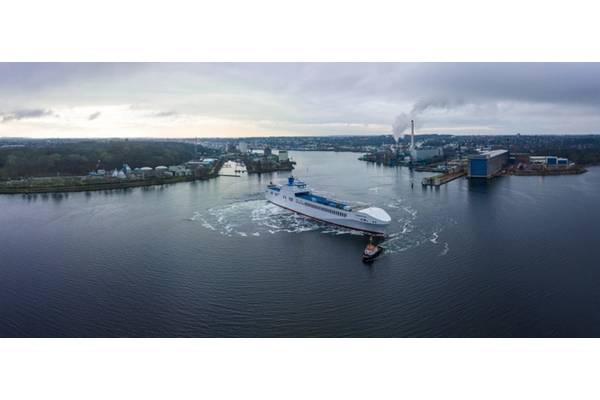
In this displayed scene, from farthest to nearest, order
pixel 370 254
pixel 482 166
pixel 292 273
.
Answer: pixel 482 166
pixel 370 254
pixel 292 273

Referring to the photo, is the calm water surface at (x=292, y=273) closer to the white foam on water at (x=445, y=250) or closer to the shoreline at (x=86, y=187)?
the white foam on water at (x=445, y=250)

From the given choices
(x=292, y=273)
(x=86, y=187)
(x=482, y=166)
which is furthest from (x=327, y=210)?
(x=482, y=166)

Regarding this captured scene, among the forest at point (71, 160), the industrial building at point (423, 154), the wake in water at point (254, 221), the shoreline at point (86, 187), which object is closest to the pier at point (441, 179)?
the industrial building at point (423, 154)

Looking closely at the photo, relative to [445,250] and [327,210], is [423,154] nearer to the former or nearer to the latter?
[327,210]

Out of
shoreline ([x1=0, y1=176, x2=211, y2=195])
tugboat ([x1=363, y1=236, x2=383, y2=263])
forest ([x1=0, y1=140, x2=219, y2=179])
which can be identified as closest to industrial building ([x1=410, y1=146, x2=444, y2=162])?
forest ([x1=0, y1=140, x2=219, y2=179])

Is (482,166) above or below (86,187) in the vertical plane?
above
